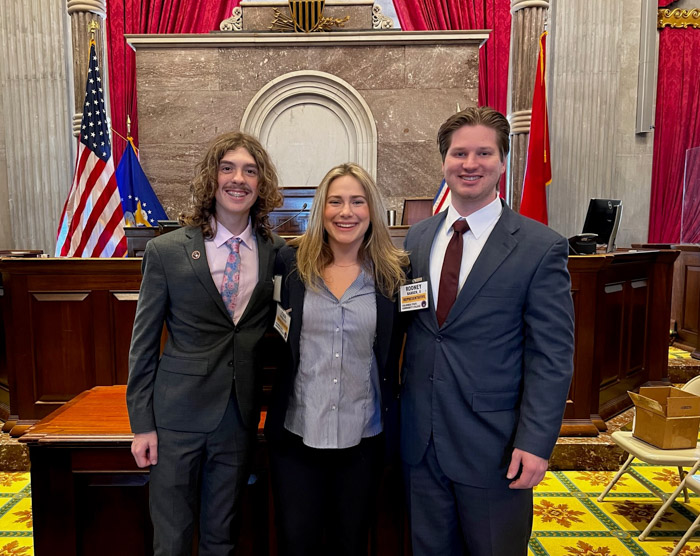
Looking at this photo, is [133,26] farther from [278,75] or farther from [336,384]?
[336,384]

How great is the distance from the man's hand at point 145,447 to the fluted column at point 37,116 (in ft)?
21.5

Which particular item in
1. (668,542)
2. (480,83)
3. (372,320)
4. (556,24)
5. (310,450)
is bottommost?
(668,542)

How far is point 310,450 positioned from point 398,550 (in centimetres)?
81

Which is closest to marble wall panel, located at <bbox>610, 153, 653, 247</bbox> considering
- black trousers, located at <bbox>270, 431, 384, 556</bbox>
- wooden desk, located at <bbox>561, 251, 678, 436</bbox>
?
wooden desk, located at <bbox>561, 251, 678, 436</bbox>

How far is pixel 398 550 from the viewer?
2.12 meters

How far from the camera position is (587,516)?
305 centimetres

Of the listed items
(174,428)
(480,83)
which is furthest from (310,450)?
(480,83)

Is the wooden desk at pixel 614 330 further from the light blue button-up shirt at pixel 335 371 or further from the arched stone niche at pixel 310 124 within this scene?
the arched stone niche at pixel 310 124

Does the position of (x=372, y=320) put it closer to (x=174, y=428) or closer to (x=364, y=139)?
(x=174, y=428)

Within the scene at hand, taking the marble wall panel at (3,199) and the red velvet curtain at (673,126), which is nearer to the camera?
the marble wall panel at (3,199)

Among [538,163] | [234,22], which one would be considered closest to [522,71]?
[538,163]

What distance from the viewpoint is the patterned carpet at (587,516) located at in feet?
9.01

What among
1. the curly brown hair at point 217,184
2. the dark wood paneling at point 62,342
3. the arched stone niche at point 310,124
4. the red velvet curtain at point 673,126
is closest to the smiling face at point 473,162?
the curly brown hair at point 217,184

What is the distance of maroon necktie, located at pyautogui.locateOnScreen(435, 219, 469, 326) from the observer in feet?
5.31
